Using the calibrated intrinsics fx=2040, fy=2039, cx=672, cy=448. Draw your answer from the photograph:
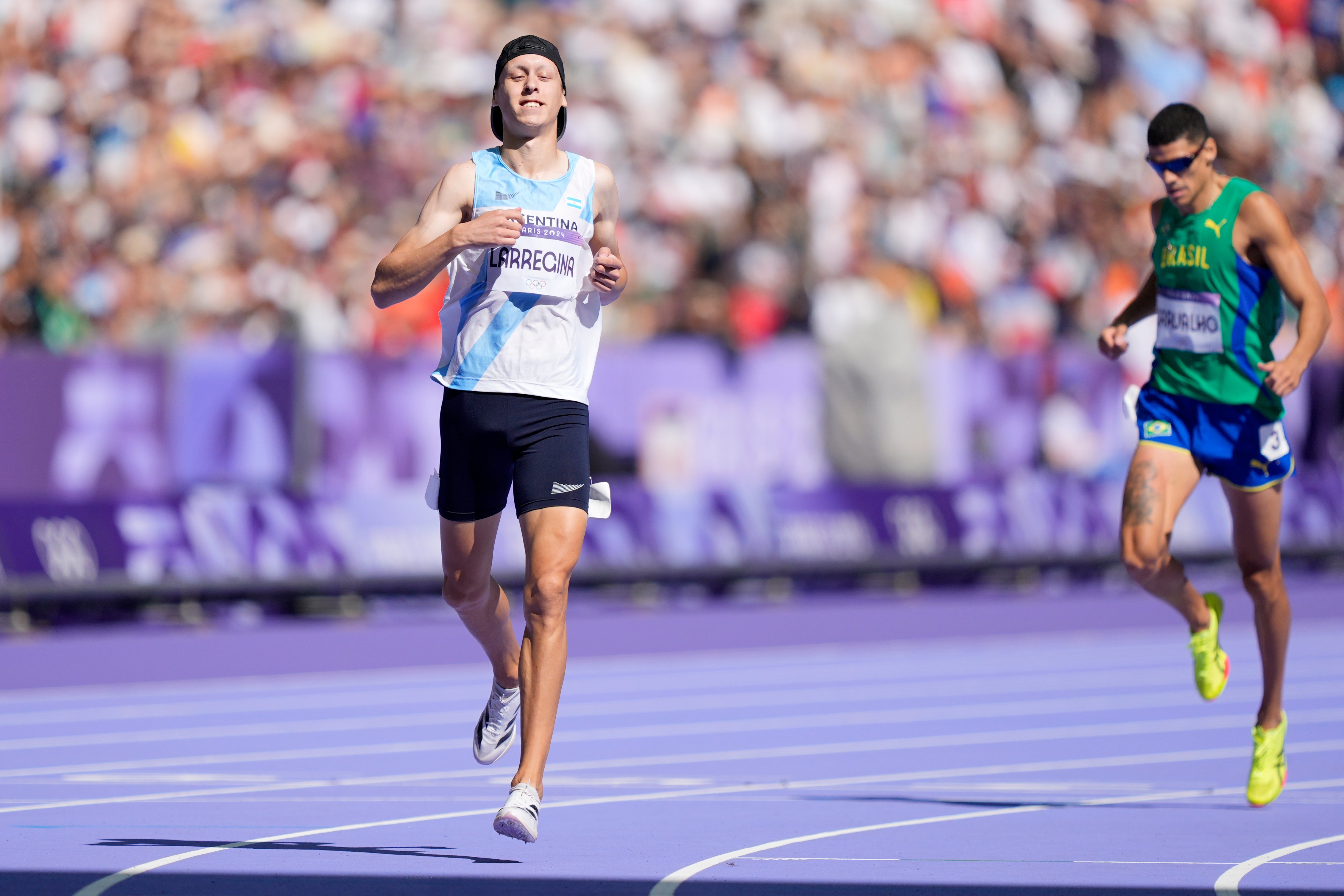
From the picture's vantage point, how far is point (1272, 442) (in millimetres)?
7211

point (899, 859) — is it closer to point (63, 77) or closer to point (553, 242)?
point (553, 242)

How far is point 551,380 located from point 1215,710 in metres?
5.84

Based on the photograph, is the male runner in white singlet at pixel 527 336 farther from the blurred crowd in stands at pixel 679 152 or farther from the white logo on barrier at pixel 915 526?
the white logo on barrier at pixel 915 526

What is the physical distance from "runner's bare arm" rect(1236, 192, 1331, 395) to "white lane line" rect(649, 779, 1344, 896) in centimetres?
155

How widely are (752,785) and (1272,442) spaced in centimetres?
230

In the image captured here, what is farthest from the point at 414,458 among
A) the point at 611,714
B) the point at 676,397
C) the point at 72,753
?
the point at 72,753

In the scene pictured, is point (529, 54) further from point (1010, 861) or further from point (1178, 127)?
point (1010, 861)

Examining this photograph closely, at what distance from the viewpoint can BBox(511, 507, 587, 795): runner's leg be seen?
6012 mm

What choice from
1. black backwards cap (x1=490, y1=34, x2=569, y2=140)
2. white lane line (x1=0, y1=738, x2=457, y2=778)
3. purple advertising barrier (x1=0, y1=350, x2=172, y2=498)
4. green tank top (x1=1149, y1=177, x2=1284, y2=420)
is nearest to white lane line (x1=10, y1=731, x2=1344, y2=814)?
white lane line (x1=0, y1=738, x2=457, y2=778)

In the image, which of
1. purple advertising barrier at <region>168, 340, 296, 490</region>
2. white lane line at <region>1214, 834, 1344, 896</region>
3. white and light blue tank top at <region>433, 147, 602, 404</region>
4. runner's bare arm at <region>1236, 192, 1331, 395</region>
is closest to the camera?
white lane line at <region>1214, 834, 1344, 896</region>

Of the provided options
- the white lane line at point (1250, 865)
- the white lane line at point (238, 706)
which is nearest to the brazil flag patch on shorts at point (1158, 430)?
the white lane line at point (1250, 865)

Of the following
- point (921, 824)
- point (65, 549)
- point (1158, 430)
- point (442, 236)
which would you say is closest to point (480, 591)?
point (442, 236)

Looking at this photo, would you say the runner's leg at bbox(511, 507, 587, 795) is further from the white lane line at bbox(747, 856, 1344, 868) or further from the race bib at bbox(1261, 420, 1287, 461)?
the race bib at bbox(1261, 420, 1287, 461)

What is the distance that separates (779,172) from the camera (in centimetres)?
2103
